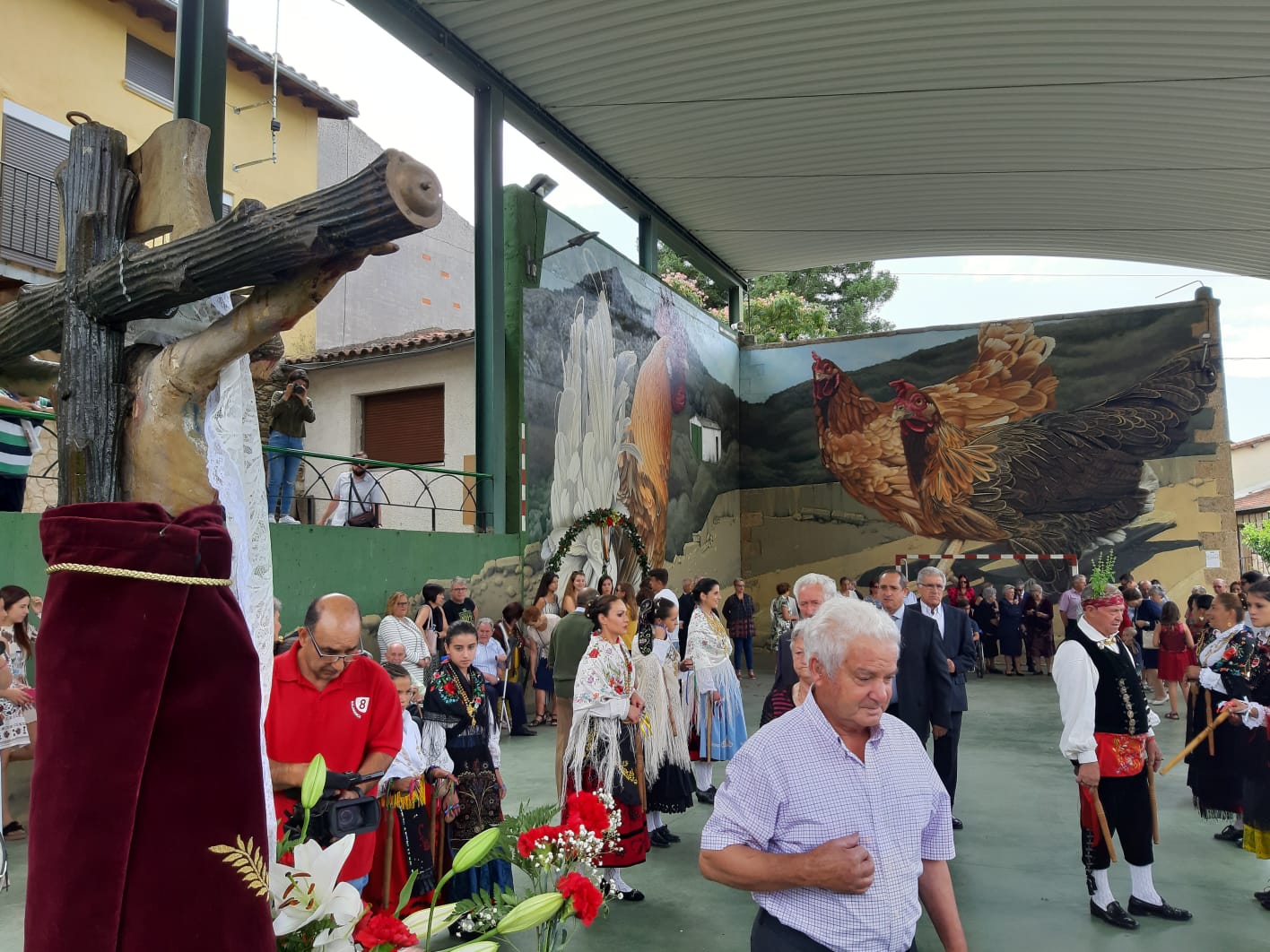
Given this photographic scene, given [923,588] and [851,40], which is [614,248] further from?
[923,588]

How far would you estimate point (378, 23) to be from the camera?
9805 mm

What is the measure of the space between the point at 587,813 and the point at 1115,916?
411cm

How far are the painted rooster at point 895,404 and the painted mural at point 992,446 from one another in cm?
3

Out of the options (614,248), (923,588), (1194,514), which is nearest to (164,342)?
(923,588)

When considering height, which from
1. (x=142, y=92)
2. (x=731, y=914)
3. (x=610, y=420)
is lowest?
(x=731, y=914)

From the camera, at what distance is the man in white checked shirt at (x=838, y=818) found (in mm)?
2232

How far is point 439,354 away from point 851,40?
6.99 metres

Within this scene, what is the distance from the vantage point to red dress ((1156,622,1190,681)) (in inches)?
416

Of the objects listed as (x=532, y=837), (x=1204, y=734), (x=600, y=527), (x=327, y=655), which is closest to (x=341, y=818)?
(x=532, y=837)

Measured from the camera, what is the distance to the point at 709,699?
300 inches

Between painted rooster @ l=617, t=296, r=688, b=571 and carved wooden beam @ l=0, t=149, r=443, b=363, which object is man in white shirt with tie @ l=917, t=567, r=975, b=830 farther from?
painted rooster @ l=617, t=296, r=688, b=571

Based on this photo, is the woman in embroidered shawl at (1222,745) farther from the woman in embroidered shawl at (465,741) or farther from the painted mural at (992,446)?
the painted mural at (992,446)

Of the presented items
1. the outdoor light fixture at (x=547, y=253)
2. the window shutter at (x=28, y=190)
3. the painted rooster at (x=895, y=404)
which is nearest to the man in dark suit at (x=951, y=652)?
the outdoor light fixture at (x=547, y=253)

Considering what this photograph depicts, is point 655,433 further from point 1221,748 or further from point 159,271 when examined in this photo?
point 159,271
